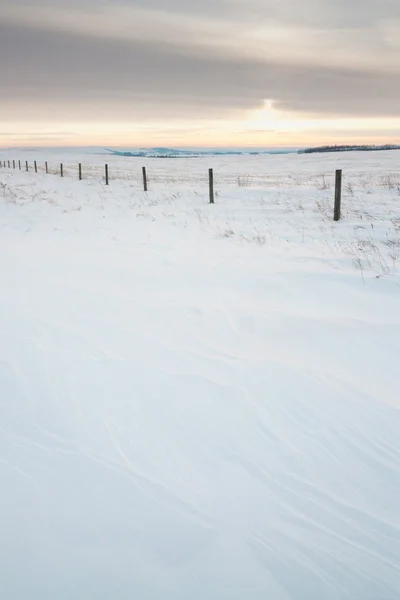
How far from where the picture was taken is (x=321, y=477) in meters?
2.08

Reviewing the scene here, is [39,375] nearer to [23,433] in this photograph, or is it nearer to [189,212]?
[23,433]

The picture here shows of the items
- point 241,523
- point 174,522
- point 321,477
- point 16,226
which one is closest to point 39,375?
point 174,522

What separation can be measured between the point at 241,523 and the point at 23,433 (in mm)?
1396

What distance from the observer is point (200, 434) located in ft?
7.82

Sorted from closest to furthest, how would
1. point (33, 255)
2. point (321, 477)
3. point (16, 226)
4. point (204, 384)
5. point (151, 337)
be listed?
1. point (321, 477)
2. point (204, 384)
3. point (151, 337)
4. point (33, 255)
5. point (16, 226)

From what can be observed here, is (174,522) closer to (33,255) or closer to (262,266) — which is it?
(262,266)

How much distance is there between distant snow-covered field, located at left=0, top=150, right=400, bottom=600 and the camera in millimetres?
1644

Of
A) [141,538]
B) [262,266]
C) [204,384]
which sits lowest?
[141,538]

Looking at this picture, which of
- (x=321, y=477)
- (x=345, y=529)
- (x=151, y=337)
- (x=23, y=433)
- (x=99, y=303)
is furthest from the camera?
(x=99, y=303)

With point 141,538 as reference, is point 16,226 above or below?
above

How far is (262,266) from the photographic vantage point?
570 centimetres

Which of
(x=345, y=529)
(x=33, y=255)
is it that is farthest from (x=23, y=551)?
(x=33, y=255)

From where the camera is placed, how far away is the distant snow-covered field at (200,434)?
1.64m

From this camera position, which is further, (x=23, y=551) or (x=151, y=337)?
(x=151, y=337)
